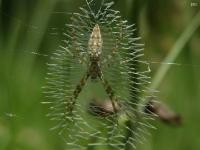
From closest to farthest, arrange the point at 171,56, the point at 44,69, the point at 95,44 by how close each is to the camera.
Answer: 1. the point at 95,44
2. the point at 171,56
3. the point at 44,69

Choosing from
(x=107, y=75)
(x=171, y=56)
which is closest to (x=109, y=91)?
(x=107, y=75)

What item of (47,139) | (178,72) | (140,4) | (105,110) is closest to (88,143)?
(105,110)

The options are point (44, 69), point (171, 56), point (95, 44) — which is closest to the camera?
point (95, 44)

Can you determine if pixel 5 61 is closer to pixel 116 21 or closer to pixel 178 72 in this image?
pixel 116 21

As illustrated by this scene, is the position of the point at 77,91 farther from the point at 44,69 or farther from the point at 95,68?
the point at 44,69

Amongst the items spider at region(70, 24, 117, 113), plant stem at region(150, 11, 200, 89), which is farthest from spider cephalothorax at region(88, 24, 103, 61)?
plant stem at region(150, 11, 200, 89)

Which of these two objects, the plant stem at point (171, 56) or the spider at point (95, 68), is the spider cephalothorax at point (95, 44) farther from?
the plant stem at point (171, 56)

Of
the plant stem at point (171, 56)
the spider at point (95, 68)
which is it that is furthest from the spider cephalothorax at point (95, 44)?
the plant stem at point (171, 56)

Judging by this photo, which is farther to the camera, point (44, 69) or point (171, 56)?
point (44, 69)
